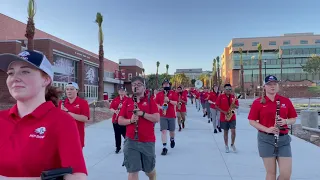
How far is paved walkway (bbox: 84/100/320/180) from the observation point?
5602mm

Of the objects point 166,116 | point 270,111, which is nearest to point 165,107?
point 166,116

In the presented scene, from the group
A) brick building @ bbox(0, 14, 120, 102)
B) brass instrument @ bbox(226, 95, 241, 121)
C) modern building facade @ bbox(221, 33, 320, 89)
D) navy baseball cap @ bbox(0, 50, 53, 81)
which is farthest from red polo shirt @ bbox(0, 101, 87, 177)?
modern building facade @ bbox(221, 33, 320, 89)

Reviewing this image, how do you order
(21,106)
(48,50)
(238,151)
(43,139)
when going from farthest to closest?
(48,50), (238,151), (21,106), (43,139)

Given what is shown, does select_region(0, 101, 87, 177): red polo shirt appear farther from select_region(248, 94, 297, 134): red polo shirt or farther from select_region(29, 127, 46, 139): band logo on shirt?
select_region(248, 94, 297, 134): red polo shirt

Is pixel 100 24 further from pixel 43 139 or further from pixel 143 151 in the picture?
pixel 43 139

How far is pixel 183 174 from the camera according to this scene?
569cm

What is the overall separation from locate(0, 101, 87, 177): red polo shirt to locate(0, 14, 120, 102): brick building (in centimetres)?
2264

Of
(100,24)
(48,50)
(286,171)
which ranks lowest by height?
(286,171)

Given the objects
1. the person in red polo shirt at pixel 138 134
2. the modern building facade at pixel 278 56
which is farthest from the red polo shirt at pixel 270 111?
the modern building facade at pixel 278 56

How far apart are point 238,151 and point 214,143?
120 centimetres

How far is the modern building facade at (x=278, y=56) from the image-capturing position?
3246 inches

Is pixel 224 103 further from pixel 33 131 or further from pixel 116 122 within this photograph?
pixel 33 131

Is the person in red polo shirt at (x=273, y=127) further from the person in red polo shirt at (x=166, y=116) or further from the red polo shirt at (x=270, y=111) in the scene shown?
the person in red polo shirt at (x=166, y=116)

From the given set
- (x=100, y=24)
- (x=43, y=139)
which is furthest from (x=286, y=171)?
(x=100, y=24)
